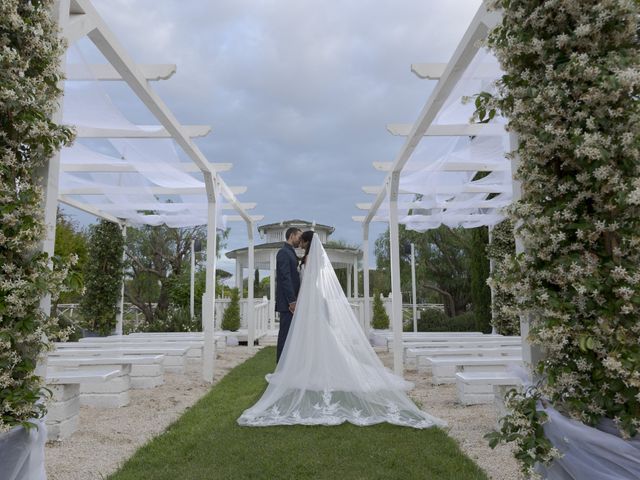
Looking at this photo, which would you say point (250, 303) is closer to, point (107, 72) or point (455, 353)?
point (455, 353)

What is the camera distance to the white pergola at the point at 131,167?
3.00 metres

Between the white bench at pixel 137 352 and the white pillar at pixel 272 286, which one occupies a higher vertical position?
the white pillar at pixel 272 286

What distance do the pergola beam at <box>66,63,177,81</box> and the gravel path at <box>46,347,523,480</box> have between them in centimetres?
302

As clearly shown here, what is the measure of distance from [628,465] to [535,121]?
4.64ft

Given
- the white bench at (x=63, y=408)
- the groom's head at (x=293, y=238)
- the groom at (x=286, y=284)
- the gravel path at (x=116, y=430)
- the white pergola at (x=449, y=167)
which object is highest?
the white pergola at (x=449, y=167)

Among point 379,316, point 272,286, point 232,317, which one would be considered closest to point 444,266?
point 379,316

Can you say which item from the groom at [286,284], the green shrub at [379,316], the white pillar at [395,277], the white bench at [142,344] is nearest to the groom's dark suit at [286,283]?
the groom at [286,284]

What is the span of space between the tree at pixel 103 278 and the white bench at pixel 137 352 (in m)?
2.97

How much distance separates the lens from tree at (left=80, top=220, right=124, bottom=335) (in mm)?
10758

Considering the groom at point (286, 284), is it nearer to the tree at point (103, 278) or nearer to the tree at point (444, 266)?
the tree at point (103, 278)

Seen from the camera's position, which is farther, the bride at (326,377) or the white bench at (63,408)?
the bride at (326,377)

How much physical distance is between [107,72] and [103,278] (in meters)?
7.69

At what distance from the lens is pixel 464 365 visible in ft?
18.5

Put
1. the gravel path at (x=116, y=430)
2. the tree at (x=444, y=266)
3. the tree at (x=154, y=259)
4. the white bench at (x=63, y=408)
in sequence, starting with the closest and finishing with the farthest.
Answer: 1. the gravel path at (x=116, y=430)
2. the white bench at (x=63, y=408)
3. the tree at (x=154, y=259)
4. the tree at (x=444, y=266)
